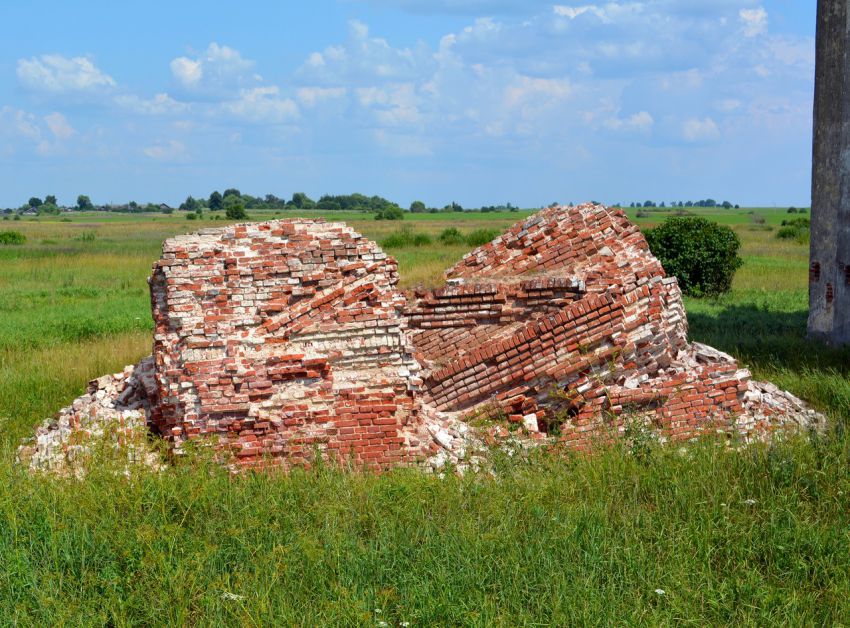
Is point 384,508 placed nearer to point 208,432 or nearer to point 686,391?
point 208,432

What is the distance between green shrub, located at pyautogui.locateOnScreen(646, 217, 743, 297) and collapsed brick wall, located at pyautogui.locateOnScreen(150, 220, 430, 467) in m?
14.1

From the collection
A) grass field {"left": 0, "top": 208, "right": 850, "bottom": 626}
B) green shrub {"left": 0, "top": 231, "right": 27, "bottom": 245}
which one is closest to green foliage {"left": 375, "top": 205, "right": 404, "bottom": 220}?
green shrub {"left": 0, "top": 231, "right": 27, "bottom": 245}

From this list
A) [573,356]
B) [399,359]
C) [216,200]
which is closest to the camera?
[399,359]

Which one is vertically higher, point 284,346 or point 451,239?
point 451,239

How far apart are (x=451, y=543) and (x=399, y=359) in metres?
2.47

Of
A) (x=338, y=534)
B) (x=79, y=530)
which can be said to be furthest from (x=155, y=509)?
(x=338, y=534)

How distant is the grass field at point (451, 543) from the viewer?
15.0 feet

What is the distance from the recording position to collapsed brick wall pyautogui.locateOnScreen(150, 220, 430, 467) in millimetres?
6881

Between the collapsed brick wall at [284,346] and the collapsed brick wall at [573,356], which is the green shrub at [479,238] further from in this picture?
the collapsed brick wall at [284,346]

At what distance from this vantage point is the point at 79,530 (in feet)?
17.4

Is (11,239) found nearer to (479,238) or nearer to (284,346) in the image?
(479,238)

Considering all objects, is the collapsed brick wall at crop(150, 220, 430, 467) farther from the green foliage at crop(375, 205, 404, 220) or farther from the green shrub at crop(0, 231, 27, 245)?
the green foliage at crop(375, 205, 404, 220)

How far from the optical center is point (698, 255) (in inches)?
784

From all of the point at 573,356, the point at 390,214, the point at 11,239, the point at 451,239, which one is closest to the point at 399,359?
the point at 573,356
